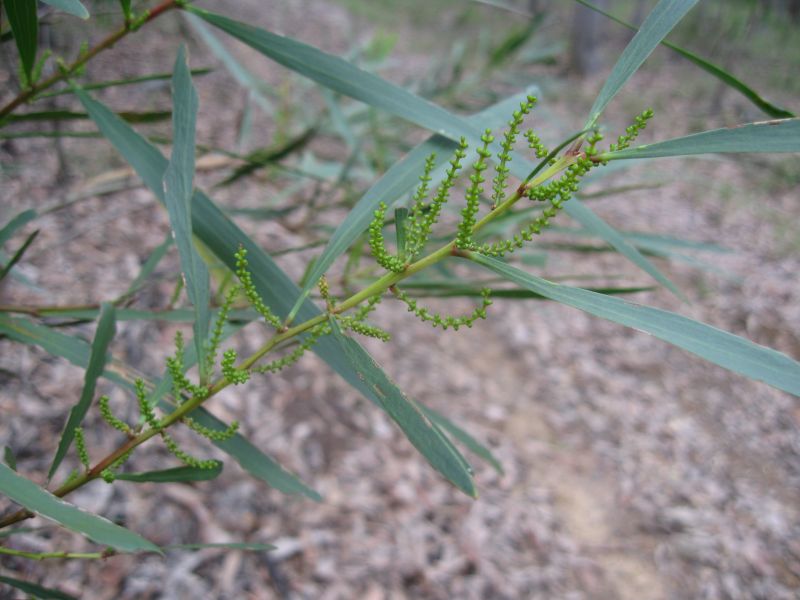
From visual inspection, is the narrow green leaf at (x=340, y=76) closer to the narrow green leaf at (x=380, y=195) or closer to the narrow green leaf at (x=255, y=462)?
the narrow green leaf at (x=380, y=195)

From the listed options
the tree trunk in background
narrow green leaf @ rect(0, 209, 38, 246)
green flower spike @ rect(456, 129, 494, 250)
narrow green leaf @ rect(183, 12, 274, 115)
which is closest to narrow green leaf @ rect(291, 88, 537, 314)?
green flower spike @ rect(456, 129, 494, 250)

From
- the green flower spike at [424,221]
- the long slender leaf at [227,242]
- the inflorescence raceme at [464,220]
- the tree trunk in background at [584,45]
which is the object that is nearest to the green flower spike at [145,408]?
the inflorescence raceme at [464,220]

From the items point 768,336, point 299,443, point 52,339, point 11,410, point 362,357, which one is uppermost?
point 768,336

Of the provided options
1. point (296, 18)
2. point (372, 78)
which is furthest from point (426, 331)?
point (296, 18)

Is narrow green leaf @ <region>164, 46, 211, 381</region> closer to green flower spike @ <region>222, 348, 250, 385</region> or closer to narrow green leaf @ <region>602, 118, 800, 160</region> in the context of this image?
green flower spike @ <region>222, 348, 250, 385</region>

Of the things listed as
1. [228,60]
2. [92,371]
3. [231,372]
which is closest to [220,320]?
[231,372]

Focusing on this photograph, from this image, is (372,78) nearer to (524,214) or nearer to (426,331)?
(524,214)
